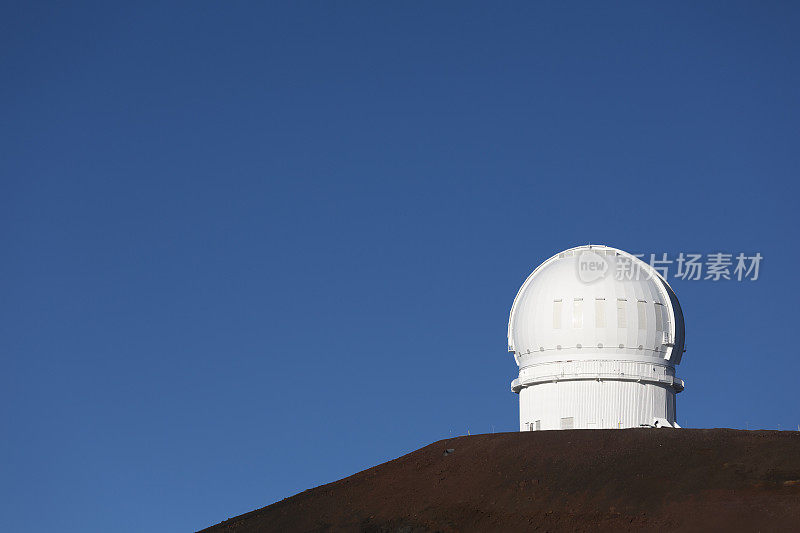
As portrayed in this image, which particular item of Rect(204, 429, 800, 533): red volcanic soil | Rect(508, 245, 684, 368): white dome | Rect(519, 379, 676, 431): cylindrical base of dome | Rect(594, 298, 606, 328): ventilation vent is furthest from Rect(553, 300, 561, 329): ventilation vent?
Rect(204, 429, 800, 533): red volcanic soil

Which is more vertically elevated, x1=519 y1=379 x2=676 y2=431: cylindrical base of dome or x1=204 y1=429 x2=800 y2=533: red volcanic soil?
x1=519 y1=379 x2=676 y2=431: cylindrical base of dome

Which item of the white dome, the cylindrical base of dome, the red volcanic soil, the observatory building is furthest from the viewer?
the white dome

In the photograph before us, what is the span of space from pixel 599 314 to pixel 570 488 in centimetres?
1158

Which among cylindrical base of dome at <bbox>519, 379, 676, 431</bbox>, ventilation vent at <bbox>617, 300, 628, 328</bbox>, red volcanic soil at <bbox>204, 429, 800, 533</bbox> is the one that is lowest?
red volcanic soil at <bbox>204, 429, 800, 533</bbox>

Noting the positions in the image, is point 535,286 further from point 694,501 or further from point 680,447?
point 694,501

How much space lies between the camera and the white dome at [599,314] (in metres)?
43.8

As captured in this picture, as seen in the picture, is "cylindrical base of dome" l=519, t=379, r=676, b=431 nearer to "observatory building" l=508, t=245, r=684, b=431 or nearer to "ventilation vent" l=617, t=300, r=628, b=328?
"observatory building" l=508, t=245, r=684, b=431

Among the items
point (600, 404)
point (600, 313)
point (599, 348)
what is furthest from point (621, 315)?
point (600, 404)

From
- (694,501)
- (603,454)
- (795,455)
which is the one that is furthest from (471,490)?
(795,455)

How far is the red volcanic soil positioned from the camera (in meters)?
30.6

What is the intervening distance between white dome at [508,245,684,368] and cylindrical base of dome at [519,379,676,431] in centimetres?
101

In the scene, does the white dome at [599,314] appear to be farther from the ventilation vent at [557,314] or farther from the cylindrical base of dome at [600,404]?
the cylindrical base of dome at [600,404]

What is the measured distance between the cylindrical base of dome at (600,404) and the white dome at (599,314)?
1010mm

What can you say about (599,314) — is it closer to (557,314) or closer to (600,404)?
(557,314)
